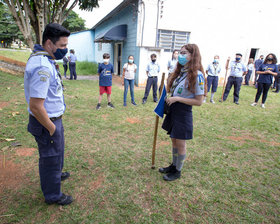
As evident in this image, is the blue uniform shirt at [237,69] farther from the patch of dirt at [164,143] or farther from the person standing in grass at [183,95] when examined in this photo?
the person standing in grass at [183,95]

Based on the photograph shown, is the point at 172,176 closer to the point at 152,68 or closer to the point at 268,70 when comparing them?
the point at 152,68

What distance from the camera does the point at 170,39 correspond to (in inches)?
414

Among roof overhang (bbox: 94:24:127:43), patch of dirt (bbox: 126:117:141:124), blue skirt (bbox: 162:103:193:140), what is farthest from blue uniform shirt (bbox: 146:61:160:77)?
roof overhang (bbox: 94:24:127:43)

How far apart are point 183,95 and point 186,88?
0.10m

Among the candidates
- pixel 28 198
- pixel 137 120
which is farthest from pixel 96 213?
pixel 137 120

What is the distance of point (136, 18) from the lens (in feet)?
32.4

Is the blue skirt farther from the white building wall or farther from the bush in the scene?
the bush

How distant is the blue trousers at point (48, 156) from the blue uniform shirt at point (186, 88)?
1.50 metres

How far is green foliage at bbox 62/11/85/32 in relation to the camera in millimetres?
31952

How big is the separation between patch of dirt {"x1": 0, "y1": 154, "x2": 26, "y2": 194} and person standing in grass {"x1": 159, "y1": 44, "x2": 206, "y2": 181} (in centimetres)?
213

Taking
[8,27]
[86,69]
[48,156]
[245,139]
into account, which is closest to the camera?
[48,156]

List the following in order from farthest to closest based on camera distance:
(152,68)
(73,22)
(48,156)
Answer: (73,22) → (152,68) → (48,156)

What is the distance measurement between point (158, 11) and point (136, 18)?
118cm

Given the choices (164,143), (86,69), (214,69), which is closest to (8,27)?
(86,69)
